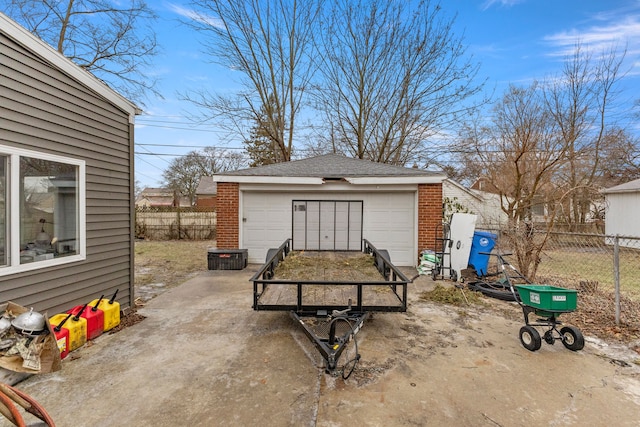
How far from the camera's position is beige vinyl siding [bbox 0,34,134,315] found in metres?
3.02

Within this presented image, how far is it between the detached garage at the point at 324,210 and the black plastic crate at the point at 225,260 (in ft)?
1.79

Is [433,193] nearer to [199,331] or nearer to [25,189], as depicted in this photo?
[199,331]

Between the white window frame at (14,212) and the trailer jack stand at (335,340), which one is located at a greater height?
the white window frame at (14,212)

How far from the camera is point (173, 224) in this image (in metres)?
14.3

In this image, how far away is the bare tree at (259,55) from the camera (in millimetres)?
12836

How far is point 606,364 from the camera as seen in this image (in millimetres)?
2984

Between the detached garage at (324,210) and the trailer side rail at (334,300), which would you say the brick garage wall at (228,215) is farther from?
the trailer side rail at (334,300)

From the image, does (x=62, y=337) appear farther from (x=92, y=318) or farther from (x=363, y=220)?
(x=363, y=220)

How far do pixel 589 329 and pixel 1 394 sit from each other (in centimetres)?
553

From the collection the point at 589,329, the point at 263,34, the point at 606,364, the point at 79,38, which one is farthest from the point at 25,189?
the point at 263,34

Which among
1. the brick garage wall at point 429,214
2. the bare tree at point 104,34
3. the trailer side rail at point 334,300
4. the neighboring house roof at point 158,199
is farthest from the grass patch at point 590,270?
the neighboring house roof at point 158,199

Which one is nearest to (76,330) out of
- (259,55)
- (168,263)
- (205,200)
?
(168,263)

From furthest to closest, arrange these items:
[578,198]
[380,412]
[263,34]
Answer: [578,198] < [263,34] < [380,412]

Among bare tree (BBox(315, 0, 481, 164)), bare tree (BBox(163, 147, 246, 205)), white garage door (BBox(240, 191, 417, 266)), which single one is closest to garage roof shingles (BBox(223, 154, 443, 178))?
white garage door (BBox(240, 191, 417, 266))
